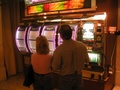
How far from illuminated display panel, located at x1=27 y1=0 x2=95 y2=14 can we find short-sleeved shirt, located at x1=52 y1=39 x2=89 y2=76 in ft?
5.99

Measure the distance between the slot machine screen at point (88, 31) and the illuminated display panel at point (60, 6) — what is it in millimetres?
552

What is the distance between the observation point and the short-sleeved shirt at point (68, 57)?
2.82m

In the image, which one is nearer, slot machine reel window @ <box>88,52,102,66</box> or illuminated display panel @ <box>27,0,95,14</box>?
slot machine reel window @ <box>88,52,102,66</box>

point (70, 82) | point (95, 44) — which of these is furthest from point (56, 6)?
point (70, 82)

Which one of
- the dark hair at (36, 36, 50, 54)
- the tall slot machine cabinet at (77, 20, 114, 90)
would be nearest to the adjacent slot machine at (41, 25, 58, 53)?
the tall slot machine cabinet at (77, 20, 114, 90)

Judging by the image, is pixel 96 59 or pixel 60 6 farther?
pixel 60 6

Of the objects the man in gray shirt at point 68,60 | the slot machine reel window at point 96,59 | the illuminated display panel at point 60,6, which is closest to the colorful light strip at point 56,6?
the illuminated display panel at point 60,6

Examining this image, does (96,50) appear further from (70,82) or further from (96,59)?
(70,82)

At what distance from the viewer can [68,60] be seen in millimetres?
2826

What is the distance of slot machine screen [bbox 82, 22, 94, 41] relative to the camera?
4050 mm

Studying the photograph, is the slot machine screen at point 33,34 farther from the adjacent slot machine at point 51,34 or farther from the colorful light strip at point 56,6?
the colorful light strip at point 56,6

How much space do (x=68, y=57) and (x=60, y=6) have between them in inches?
101

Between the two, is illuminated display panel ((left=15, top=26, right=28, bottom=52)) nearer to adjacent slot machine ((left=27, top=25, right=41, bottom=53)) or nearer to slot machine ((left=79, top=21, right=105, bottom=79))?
adjacent slot machine ((left=27, top=25, right=41, bottom=53))

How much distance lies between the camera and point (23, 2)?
6.28 metres
